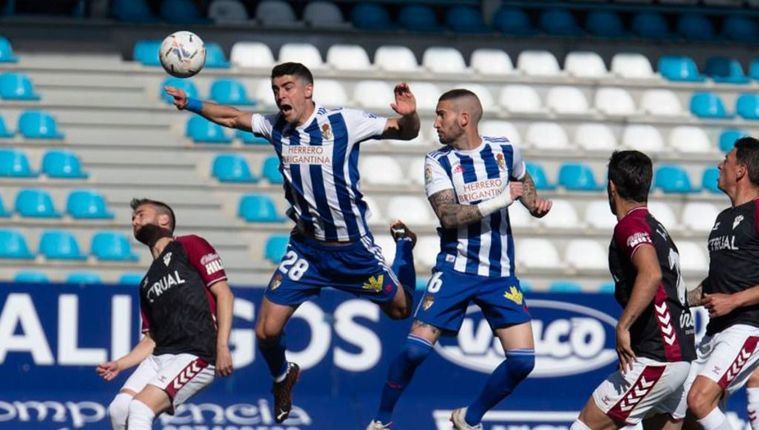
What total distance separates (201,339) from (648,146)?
8098 mm

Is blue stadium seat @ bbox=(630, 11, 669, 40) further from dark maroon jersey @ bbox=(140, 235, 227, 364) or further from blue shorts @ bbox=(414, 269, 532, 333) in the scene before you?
dark maroon jersey @ bbox=(140, 235, 227, 364)

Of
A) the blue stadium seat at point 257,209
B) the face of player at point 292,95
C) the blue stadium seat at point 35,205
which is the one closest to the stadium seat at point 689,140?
the blue stadium seat at point 257,209

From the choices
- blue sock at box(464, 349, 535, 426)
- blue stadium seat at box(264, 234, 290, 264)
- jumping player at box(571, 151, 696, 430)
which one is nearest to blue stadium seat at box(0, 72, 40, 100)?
blue stadium seat at box(264, 234, 290, 264)

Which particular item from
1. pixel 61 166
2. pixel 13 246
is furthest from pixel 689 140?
pixel 13 246

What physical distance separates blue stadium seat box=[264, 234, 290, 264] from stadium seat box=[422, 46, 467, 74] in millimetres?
2934

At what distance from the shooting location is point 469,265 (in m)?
9.59

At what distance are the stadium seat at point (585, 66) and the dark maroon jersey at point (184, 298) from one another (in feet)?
26.9

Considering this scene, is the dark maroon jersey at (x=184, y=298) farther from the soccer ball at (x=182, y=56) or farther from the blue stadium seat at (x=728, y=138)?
the blue stadium seat at (x=728, y=138)

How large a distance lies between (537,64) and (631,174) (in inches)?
336

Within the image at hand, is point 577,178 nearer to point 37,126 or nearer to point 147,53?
point 147,53

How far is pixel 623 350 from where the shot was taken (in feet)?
26.2

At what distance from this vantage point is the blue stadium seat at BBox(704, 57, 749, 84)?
17000mm

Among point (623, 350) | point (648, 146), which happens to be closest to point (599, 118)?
point (648, 146)

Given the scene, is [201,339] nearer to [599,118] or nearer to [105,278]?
[105,278]
